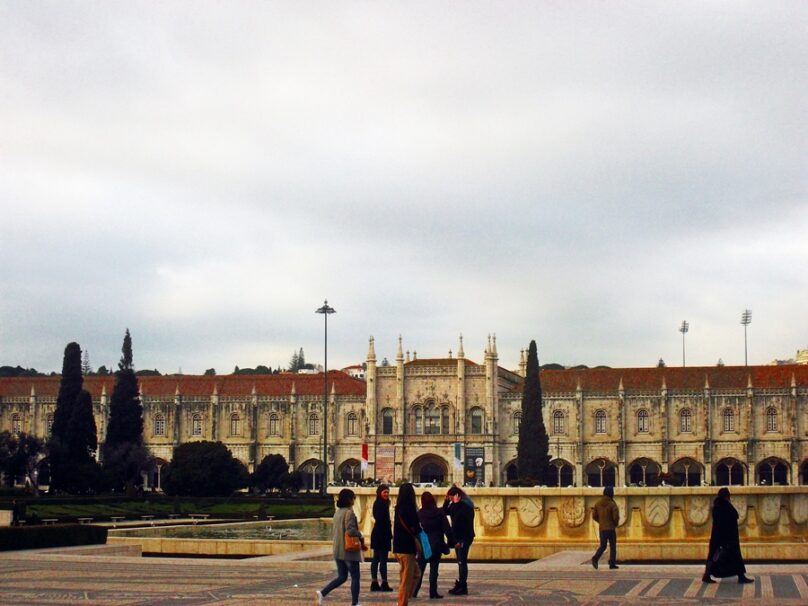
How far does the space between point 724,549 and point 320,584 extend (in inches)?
259

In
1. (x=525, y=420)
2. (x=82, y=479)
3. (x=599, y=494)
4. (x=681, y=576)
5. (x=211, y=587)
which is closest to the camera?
(x=211, y=587)

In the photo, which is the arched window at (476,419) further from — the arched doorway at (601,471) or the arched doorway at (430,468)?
the arched doorway at (601,471)

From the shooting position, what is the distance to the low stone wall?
27.8 metres

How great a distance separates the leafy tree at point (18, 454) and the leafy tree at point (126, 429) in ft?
14.9

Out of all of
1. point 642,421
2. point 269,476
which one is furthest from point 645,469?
point 269,476

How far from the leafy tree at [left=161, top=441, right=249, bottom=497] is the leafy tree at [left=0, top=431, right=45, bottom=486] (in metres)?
8.52

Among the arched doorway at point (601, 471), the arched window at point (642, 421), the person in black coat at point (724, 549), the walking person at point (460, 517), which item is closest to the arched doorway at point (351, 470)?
the arched doorway at point (601, 471)

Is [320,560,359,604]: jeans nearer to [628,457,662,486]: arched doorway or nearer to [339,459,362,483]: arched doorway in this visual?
[628,457,662,486]: arched doorway

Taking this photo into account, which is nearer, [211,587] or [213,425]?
[211,587]

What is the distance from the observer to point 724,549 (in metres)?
19.5

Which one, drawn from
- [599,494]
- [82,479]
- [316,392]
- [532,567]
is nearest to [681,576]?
[532,567]

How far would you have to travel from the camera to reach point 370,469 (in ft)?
283

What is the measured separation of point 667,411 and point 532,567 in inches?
2526

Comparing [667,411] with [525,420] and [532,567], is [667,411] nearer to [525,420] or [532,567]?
[525,420]
